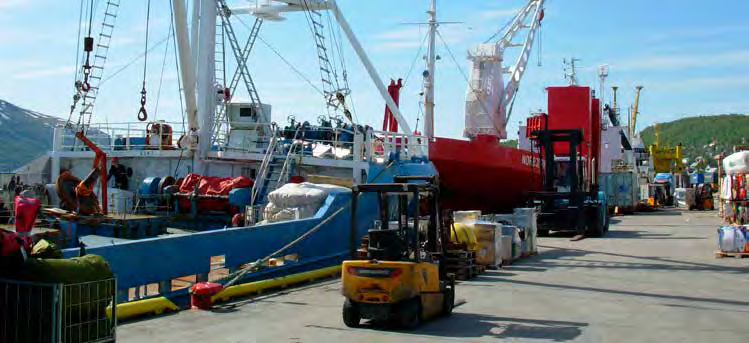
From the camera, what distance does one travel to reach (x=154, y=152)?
19266 millimetres

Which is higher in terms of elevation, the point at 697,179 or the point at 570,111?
the point at 570,111

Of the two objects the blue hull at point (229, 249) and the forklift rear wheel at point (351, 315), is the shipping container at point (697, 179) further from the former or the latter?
the forklift rear wheel at point (351, 315)

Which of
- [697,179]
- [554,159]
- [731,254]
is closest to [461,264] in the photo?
[731,254]

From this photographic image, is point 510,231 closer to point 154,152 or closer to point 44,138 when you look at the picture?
point 154,152

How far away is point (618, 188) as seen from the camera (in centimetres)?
4150

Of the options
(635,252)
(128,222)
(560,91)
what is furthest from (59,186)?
(560,91)

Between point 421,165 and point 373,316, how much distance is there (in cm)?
1107

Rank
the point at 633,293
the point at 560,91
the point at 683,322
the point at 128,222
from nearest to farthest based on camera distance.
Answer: the point at 683,322
the point at 633,293
the point at 128,222
the point at 560,91

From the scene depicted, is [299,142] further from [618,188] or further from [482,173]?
[618,188]

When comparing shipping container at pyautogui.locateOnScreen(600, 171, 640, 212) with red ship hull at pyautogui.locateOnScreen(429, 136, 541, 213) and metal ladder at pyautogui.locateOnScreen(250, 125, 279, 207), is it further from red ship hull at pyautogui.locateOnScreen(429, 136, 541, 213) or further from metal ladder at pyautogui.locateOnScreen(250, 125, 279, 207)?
metal ladder at pyautogui.locateOnScreen(250, 125, 279, 207)

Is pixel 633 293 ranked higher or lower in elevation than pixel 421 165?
lower

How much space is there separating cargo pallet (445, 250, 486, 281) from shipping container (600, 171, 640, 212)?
1182 inches

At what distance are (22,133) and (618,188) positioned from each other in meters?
109

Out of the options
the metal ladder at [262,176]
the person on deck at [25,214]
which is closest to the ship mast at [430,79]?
the metal ladder at [262,176]
